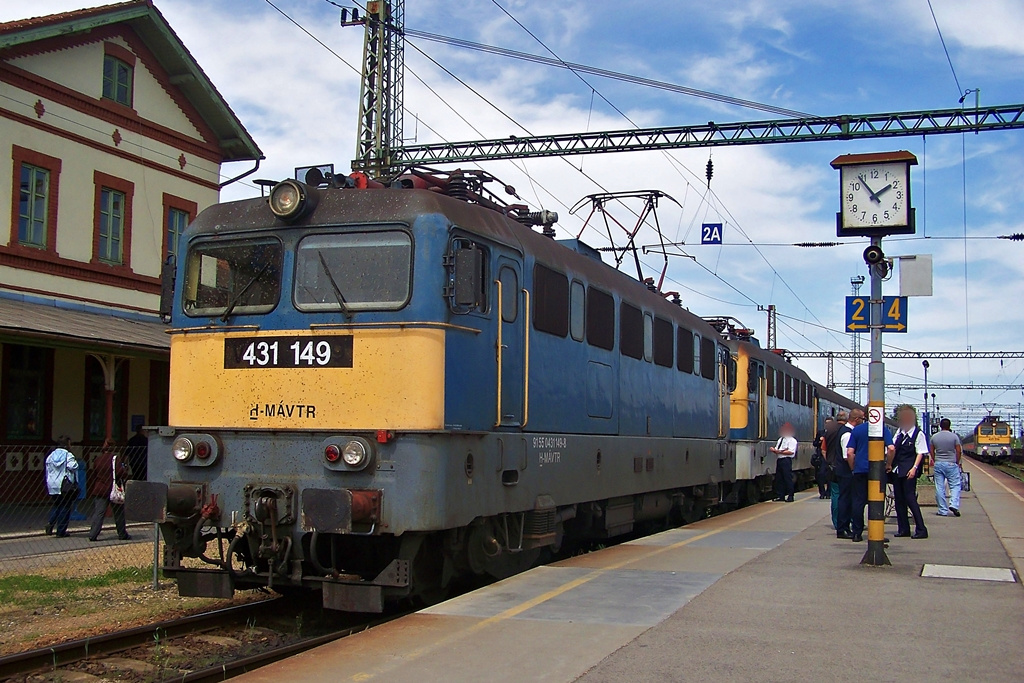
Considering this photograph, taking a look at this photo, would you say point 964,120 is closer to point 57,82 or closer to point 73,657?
point 57,82

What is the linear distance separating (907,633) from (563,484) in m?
3.81

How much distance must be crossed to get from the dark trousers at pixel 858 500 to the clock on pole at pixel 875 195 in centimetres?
311

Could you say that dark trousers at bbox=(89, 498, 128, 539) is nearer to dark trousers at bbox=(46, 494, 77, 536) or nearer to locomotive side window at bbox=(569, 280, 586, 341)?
dark trousers at bbox=(46, 494, 77, 536)

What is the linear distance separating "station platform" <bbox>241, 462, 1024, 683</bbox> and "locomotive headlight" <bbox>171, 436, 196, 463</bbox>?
2.27m

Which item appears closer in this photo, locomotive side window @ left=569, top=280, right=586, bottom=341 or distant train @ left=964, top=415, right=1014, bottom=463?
locomotive side window @ left=569, top=280, right=586, bottom=341

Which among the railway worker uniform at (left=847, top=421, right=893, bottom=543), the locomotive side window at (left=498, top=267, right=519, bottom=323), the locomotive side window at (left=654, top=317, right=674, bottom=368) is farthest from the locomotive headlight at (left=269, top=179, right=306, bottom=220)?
the railway worker uniform at (left=847, top=421, right=893, bottom=543)

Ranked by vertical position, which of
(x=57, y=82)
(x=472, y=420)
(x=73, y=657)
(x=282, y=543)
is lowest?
(x=73, y=657)

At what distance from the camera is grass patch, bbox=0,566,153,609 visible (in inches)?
388

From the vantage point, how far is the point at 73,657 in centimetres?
726

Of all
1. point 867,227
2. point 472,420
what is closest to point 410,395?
point 472,420

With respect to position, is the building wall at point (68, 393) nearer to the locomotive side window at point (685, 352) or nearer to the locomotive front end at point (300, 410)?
the locomotive side window at point (685, 352)

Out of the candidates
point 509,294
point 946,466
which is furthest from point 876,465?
point 946,466

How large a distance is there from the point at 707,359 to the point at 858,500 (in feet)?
16.2

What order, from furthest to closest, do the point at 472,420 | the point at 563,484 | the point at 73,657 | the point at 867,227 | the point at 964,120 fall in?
the point at 964,120
the point at 867,227
the point at 563,484
the point at 472,420
the point at 73,657
